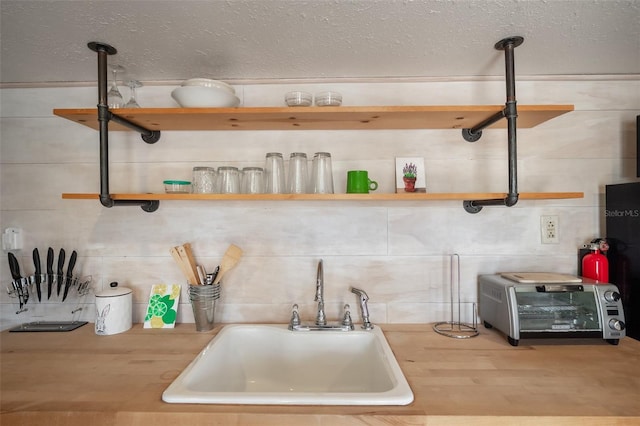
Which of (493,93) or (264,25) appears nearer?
(264,25)

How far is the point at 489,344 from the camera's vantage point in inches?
Result: 48.0

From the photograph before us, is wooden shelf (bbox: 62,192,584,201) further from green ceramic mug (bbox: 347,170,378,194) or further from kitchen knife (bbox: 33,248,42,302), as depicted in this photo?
kitchen knife (bbox: 33,248,42,302)

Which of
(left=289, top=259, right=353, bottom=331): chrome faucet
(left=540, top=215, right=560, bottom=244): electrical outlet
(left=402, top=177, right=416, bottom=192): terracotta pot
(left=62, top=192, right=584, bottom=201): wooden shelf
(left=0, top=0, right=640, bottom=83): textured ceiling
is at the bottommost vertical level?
(left=289, top=259, right=353, bottom=331): chrome faucet

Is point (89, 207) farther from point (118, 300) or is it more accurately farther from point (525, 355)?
point (525, 355)

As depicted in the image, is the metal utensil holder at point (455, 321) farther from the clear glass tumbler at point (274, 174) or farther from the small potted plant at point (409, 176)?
the clear glass tumbler at point (274, 174)

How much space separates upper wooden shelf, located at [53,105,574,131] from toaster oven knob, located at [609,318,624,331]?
29.8 inches

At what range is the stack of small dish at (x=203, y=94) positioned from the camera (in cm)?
118

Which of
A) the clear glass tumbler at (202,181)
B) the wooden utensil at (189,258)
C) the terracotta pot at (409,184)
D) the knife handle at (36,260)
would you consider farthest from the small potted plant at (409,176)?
the knife handle at (36,260)

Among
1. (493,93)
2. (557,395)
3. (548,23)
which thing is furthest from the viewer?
(493,93)

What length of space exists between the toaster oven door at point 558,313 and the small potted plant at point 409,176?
541 mm

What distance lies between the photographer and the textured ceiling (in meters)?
0.98

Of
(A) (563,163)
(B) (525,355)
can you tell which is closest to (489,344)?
(B) (525,355)

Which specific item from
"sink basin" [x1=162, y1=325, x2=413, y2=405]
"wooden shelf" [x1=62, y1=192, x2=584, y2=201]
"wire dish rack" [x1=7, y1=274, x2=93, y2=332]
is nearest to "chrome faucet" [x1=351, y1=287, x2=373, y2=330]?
"sink basin" [x1=162, y1=325, x2=413, y2=405]

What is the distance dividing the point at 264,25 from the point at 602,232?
1614mm
